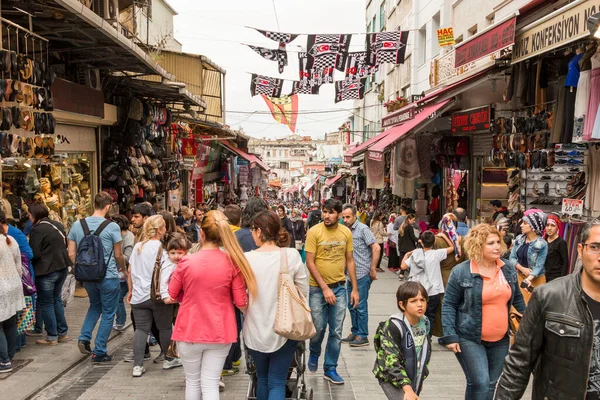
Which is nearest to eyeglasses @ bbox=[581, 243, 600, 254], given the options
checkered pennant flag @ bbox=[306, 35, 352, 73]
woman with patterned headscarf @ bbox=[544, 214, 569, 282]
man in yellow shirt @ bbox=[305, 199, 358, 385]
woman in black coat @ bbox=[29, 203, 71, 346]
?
man in yellow shirt @ bbox=[305, 199, 358, 385]

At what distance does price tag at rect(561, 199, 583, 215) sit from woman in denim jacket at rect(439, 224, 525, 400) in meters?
3.24

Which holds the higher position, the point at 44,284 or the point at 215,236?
Answer: the point at 215,236

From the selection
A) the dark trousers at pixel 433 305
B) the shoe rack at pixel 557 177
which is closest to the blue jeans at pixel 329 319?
the dark trousers at pixel 433 305

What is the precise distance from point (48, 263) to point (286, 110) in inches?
709

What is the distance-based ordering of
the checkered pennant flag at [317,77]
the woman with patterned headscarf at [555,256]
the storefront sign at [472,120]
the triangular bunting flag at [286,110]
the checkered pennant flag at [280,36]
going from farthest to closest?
the triangular bunting flag at [286,110] → the checkered pennant flag at [317,77] → the checkered pennant flag at [280,36] → the storefront sign at [472,120] → the woman with patterned headscarf at [555,256]

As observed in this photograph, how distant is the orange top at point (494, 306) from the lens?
15.8ft

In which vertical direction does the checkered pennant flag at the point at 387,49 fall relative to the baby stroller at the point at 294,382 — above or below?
above

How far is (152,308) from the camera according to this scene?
6.75 m

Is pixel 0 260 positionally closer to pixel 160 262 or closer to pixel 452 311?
pixel 160 262

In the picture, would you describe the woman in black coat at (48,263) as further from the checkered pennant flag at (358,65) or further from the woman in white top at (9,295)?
the checkered pennant flag at (358,65)

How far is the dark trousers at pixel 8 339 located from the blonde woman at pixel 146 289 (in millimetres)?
1299

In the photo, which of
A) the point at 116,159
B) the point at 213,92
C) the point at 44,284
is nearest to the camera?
the point at 44,284

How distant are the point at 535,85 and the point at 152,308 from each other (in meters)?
6.02

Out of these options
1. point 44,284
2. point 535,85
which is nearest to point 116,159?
point 44,284
